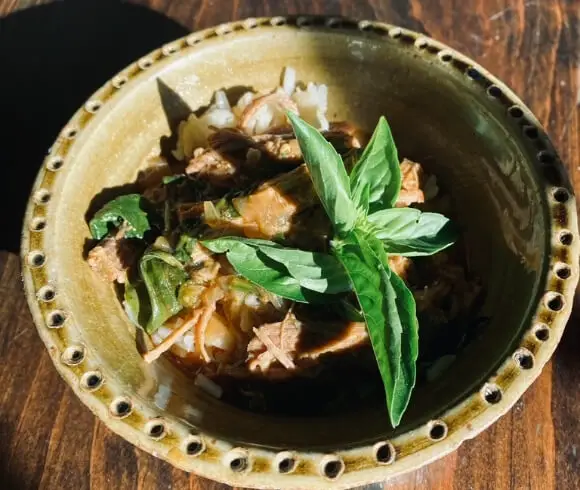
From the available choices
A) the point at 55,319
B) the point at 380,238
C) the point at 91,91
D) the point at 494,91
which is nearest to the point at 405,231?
the point at 380,238

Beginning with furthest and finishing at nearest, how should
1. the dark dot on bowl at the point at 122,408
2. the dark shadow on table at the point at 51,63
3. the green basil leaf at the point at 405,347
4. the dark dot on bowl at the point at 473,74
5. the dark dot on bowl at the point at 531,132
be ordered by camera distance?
the dark shadow on table at the point at 51,63, the dark dot on bowl at the point at 473,74, the dark dot on bowl at the point at 531,132, the dark dot on bowl at the point at 122,408, the green basil leaf at the point at 405,347

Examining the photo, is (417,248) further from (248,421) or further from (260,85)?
(260,85)

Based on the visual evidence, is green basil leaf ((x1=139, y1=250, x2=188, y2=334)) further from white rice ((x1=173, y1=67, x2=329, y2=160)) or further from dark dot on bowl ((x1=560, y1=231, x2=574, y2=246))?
dark dot on bowl ((x1=560, y1=231, x2=574, y2=246))

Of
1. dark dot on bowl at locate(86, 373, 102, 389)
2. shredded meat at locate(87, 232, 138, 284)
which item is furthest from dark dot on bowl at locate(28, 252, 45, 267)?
dark dot on bowl at locate(86, 373, 102, 389)

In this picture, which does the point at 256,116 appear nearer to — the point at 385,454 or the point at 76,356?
the point at 76,356

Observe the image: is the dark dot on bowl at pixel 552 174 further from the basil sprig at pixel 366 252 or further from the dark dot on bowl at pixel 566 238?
the basil sprig at pixel 366 252

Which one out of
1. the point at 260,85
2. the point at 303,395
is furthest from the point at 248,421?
the point at 260,85

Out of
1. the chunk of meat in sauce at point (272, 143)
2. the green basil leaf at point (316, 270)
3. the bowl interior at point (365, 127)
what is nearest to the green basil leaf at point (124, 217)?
the bowl interior at point (365, 127)
